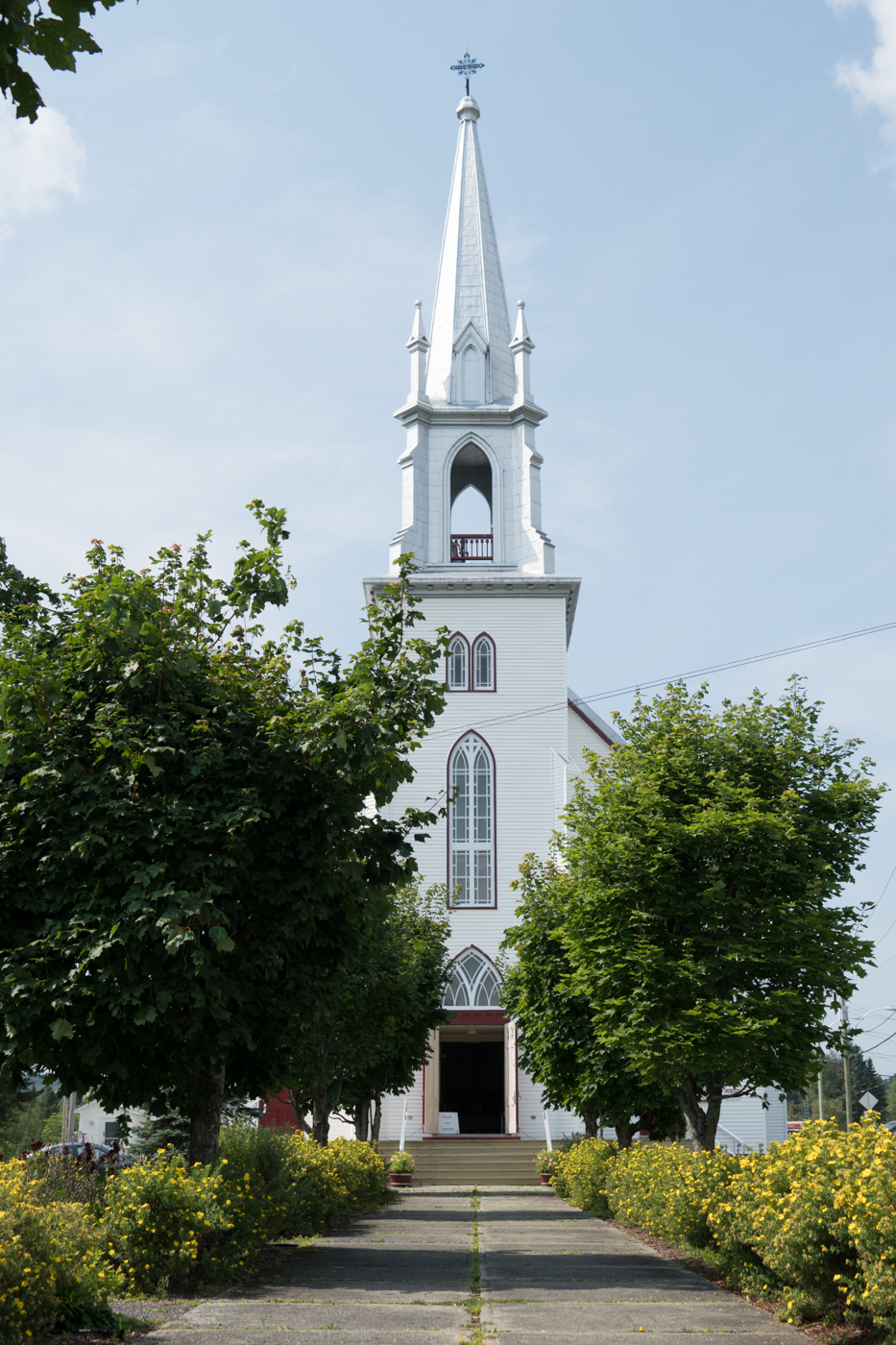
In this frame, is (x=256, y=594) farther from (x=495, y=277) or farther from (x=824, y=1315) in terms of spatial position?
(x=495, y=277)

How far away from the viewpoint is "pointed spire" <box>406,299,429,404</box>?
40.8 meters

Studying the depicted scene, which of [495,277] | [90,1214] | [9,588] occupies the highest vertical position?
[495,277]

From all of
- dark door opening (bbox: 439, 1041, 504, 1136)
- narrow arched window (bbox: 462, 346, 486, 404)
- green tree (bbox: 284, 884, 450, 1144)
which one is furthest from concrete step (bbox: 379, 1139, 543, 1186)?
narrow arched window (bbox: 462, 346, 486, 404)

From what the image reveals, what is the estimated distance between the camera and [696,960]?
1603 cm

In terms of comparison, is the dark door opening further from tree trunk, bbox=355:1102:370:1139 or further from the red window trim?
tree trunk, bbox=355:1102:370:1139

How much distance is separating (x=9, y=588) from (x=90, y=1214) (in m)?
11.1

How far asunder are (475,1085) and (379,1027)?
20615 mm

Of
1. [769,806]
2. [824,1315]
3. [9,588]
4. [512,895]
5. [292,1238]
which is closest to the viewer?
[824,1315]

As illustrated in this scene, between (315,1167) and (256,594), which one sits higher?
(256,594)

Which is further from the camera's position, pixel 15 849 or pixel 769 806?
pixel 769 806

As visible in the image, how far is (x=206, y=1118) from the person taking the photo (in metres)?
12.6

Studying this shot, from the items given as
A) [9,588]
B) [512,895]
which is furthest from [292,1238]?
[512,895]

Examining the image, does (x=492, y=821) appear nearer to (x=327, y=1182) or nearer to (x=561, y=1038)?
(x=561, y=1038)

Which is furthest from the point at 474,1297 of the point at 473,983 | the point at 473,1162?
the point at 473,983
